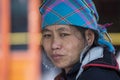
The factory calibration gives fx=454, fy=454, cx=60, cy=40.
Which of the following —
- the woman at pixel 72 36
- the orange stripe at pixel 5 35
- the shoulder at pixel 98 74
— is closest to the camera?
the shoulder at pixel 98 74

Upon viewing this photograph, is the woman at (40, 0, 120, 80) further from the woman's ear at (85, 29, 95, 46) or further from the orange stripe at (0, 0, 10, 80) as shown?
the orange stripe at (0, 0, 10, 80)

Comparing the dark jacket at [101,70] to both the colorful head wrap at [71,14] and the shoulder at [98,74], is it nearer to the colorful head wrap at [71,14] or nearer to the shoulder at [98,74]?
the shoulder at [98,74]

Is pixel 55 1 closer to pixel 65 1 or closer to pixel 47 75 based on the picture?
pixel 65 1

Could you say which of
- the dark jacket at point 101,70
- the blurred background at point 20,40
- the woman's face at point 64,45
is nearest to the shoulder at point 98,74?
the dark jacket at point 101,70

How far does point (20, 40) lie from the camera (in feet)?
17.1

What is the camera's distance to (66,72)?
6.02 ft

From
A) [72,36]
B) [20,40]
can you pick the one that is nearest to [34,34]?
[20,40]

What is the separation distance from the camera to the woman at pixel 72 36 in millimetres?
1763

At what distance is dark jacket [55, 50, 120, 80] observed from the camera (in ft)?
5.30

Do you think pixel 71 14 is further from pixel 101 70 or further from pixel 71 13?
pixel 101 70

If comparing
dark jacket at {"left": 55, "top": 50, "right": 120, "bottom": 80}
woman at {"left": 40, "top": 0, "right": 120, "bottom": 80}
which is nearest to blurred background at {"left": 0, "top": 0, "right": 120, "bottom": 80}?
woman at {"left": 40, "top": 0, "right": 120, "bottom": 80}

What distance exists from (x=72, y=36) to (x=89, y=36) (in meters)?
0.07

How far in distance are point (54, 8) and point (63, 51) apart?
0.58ft

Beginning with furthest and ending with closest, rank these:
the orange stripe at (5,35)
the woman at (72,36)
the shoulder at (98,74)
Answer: the orange stripe at (5,35) < the woman at (72,36) < the shoulder at (98,74)
